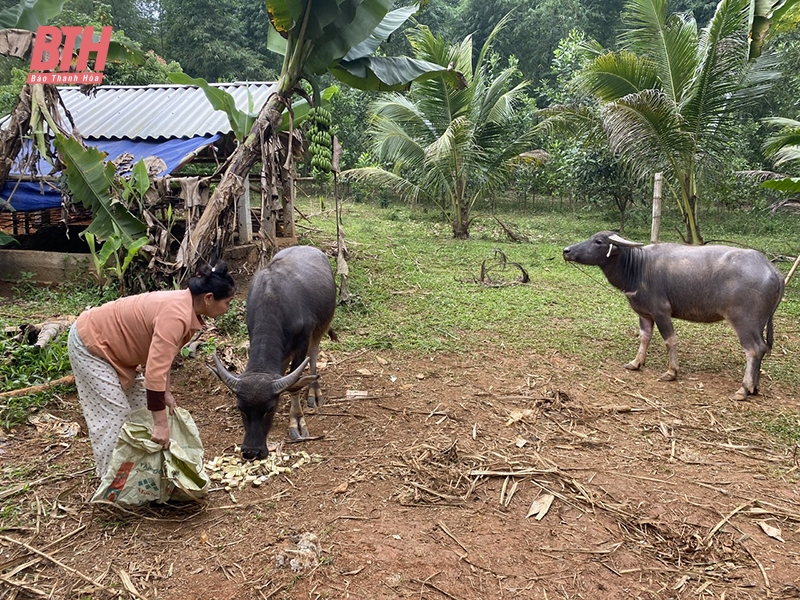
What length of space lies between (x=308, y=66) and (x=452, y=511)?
557cm

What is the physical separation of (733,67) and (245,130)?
25.6 ft

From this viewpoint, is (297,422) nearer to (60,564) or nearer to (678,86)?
(60,564)

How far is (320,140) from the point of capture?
13.1m

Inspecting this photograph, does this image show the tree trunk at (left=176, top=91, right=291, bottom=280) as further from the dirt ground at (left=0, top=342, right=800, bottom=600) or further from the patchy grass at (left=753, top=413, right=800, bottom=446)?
the patchy grass at (left=753, top=413, right=800, bottom=446)

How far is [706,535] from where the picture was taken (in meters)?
3.45

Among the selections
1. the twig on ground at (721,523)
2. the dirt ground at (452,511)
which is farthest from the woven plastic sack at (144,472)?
the twig on ground at (721,523)

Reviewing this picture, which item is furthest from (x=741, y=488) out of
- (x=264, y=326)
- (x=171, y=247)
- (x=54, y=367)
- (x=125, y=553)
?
(x=171, y=247)

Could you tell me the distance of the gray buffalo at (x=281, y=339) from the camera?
3.92 metres

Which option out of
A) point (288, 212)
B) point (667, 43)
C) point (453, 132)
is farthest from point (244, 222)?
point (667, 43)

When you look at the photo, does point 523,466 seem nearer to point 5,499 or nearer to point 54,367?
point 5,499

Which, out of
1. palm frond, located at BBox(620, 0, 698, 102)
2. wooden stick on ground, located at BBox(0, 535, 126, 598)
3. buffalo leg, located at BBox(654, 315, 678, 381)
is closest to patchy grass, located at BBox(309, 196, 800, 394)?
buffalo leg, located at BBox(654, 315, 678, 381)

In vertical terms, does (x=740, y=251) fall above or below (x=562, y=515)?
above

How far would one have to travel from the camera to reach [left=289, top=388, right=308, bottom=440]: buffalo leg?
4699 millimetres

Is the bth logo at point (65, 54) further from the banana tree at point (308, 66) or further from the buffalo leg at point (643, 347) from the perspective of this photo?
the buffalo leg at point (643, 347)
